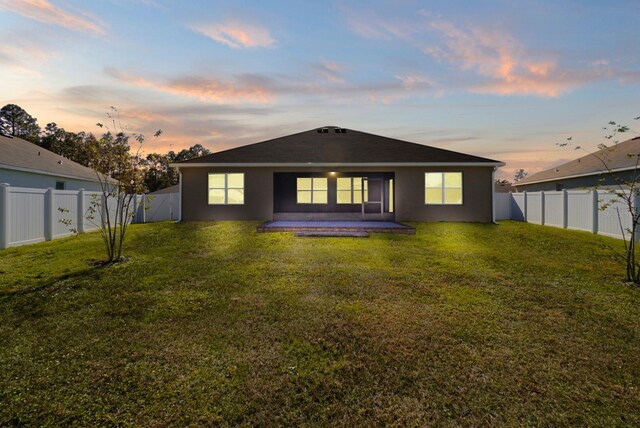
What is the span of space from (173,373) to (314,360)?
1.39 meters

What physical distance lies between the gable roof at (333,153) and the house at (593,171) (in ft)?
21.9

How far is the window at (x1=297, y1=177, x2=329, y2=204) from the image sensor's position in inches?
657

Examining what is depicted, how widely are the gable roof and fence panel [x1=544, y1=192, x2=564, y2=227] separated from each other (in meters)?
3.20

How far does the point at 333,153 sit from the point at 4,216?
12.3 metres

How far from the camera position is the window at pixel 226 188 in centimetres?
1488

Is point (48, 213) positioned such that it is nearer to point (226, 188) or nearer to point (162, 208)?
point (226, 188)

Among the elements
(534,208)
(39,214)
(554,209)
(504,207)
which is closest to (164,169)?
(39,214)

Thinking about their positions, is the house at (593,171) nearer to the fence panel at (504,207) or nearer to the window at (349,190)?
the fence panel at (504,207)

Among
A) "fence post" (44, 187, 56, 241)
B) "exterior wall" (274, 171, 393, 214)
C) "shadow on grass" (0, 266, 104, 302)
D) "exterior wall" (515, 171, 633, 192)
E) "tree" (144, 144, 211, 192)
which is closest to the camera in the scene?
"shadow on grass" (0, 266, 104, 302)

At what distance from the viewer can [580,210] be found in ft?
41.7

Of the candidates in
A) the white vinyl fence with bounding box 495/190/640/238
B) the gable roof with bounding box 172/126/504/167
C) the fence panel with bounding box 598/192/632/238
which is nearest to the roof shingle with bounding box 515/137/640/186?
the white vinyl fence with bounding box 495/190/640/238

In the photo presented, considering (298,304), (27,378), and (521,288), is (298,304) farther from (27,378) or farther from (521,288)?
(521,288)

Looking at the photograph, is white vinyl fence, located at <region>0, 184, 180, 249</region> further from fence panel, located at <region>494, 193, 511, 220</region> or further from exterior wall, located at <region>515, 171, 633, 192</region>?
exterior wall, located at <region>515, 171, 633, 192</region>

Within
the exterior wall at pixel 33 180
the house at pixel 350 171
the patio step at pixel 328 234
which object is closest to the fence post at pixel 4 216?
the house at pixel 350 171
